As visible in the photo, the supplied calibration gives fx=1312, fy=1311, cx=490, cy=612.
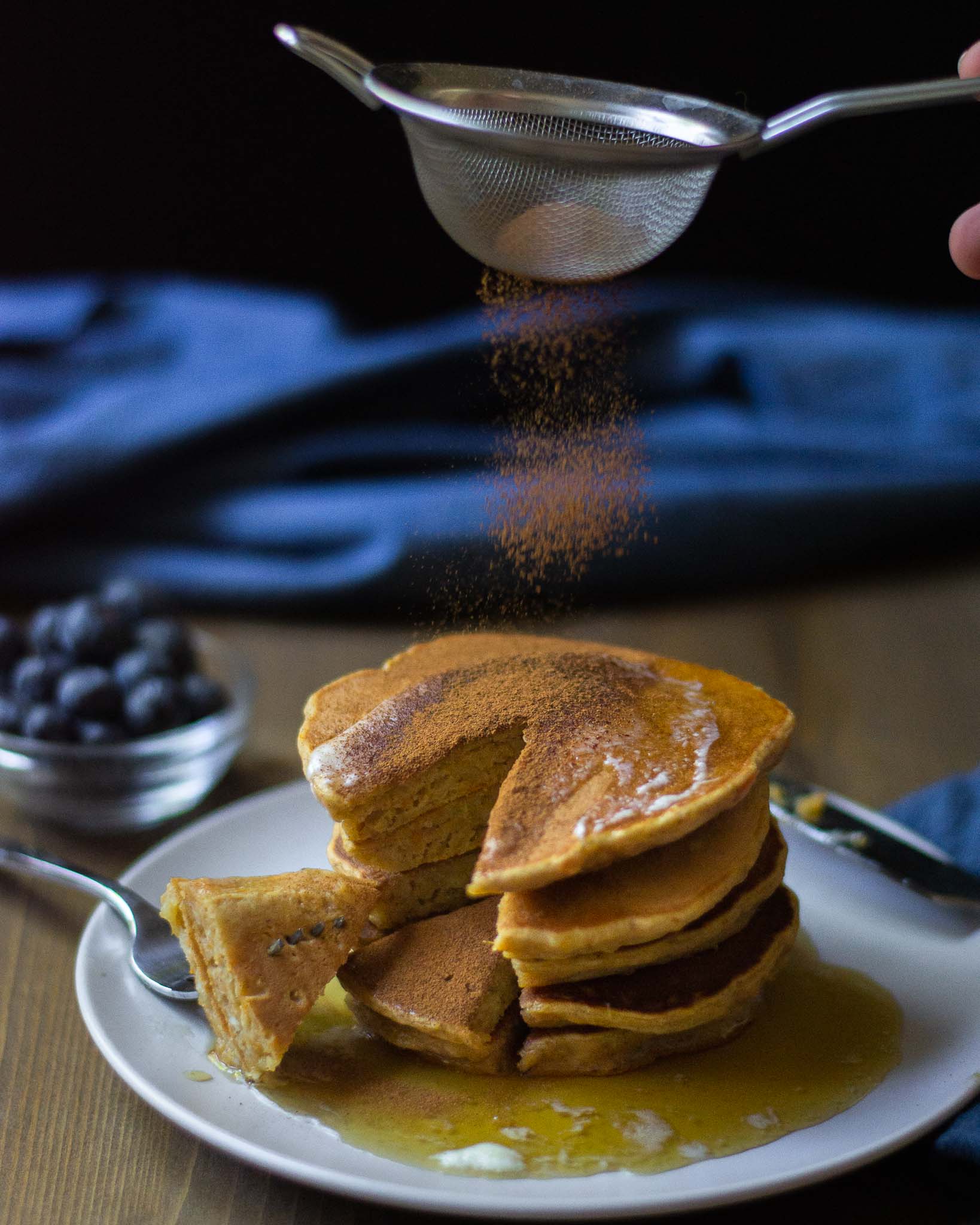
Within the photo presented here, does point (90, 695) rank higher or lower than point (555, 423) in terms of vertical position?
lower

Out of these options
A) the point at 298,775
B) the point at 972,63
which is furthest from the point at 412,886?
the point at 972,63

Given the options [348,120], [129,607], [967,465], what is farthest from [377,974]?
[348,120]

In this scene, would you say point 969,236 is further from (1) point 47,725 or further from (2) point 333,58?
(1) point 47,725

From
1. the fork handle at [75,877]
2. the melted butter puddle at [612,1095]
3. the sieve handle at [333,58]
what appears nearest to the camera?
the melted butter puddle at [612,1095]

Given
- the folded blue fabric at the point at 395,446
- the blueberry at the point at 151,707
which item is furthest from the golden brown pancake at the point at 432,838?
the folded blue fabric at the point at 395,446

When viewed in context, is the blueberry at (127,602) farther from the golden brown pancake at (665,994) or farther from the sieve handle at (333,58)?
the golden brown pancake at (665,994)
